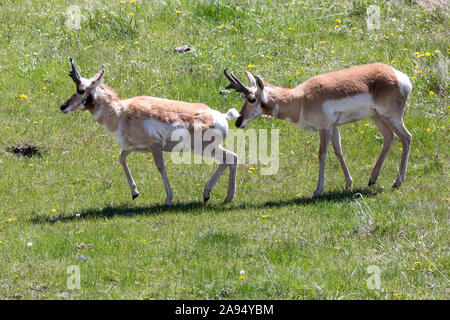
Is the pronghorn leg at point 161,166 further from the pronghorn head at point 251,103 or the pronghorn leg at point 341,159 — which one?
the pronghorn leg at point 341,159

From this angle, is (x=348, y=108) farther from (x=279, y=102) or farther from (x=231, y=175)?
(x=231, y=175)

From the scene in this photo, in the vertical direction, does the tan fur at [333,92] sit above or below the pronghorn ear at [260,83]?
below

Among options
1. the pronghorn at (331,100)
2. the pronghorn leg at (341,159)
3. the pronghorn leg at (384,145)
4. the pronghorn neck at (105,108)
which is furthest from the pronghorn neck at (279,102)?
the pronghorn neck at (105,108)

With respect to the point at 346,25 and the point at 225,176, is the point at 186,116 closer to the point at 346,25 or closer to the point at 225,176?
the point at 225,176

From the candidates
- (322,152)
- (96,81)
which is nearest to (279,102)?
(322,152)

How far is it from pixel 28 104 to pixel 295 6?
6973 millimetres

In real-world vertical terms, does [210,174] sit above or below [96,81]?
below

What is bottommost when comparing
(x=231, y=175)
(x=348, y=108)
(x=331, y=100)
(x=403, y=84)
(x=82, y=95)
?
(x=231, y=175)

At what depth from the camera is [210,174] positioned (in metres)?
13.0

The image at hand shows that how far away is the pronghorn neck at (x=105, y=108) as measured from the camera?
1159cm

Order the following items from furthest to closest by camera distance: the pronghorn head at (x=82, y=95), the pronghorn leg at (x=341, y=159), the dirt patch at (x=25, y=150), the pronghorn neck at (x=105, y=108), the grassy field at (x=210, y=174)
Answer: the dirt patch at (x=25, y=150) < the pronghorn leg at (x=341, y=159) < the pronghorn neck at (x=105, y=108) < the pronghorn head at (x=82, y=95) < the grassy field at (x=210, y=174)

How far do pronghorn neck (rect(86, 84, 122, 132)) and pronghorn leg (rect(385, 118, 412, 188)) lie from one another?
423 centimetres

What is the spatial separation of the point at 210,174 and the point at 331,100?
2466 mm

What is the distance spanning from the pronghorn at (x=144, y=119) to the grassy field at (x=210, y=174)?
2.81 feet
